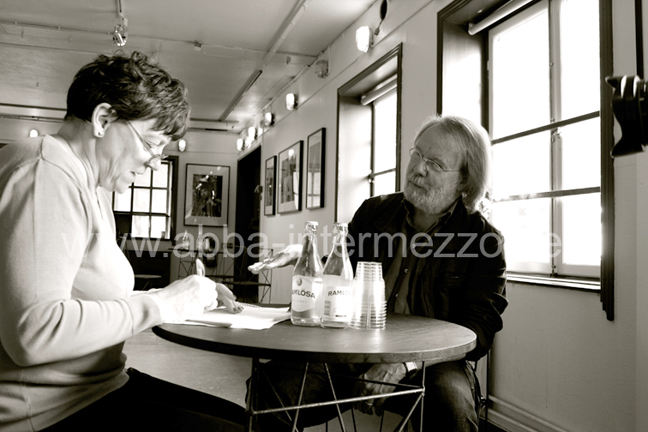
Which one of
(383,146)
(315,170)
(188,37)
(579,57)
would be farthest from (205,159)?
(579,57)

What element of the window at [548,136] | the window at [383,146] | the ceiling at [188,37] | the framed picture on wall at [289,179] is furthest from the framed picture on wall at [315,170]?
the window at [548,136]

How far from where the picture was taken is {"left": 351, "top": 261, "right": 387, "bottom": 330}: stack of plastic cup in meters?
1.33

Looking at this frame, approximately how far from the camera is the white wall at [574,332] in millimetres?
1987

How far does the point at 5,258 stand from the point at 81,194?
0.19 m

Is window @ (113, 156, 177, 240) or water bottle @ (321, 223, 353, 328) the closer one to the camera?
water bottle @ (321, 223, 353, 328)

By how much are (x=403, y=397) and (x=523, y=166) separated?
1.76 metres

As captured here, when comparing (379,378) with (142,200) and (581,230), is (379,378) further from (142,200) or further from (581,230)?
(142,200)

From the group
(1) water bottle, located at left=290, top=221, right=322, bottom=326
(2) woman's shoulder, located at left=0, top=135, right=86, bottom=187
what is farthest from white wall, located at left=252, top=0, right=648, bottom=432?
(2) woman's shoulder, located at left=0, top=135, right=86, bottom=187

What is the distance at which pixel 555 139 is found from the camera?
273 cm

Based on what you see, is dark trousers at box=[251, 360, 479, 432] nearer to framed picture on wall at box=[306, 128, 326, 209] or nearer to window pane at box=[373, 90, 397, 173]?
window pane at box=[373, 90, 397, 173]

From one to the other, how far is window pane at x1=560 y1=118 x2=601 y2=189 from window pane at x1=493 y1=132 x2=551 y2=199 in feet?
0.40

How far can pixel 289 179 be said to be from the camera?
673 centimetres

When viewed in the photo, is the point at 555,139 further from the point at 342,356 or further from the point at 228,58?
the point at 228,58

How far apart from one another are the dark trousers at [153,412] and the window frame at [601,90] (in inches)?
62.8
